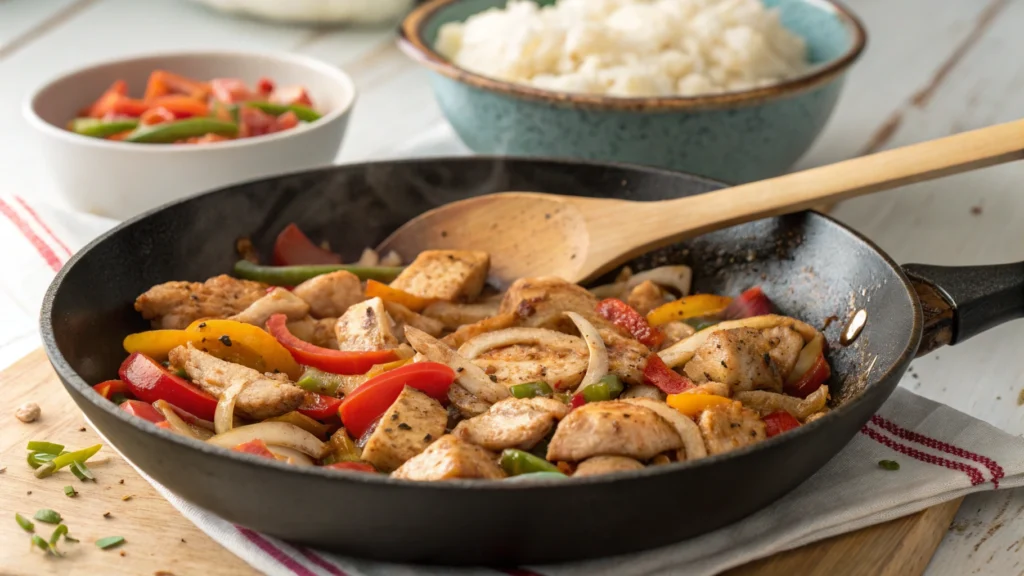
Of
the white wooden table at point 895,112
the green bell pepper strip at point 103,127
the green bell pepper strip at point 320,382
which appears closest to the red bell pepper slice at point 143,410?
the green bell pepper strip at point 320,382

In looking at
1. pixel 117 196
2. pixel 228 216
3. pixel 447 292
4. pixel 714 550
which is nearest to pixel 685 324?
pixel 447 292

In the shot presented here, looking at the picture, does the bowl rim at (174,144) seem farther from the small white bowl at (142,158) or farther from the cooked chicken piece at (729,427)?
the cooked chicken piece at (729,427)

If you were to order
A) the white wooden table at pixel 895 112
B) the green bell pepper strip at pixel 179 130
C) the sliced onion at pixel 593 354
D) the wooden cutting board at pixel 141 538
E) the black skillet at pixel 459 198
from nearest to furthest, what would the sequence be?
the black skillet at pixel 459 198 → the wooden cutting board at pixel 141 538 → the sliced onion at pixel 593 354 → the white wooden table at pixel 895 112 → the green bell pepper strip at pixel 179 130

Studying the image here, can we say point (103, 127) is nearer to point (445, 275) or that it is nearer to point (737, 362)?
point (445, 275)

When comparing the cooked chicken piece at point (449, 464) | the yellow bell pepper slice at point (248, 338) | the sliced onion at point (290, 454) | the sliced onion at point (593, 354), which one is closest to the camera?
the cooked chicken piece at point (449, 464)

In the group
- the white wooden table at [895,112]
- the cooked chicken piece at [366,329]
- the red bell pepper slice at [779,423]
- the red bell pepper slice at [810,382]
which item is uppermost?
the cooked chicken piece at [366,329]

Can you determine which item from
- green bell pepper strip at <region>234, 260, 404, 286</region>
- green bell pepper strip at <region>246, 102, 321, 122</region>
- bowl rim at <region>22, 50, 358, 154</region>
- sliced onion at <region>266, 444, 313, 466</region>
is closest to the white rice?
bowl rim at <region>22, 50, 358, 154</region>
